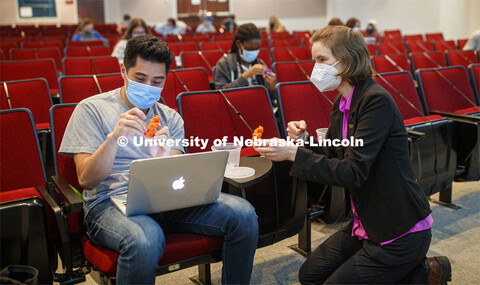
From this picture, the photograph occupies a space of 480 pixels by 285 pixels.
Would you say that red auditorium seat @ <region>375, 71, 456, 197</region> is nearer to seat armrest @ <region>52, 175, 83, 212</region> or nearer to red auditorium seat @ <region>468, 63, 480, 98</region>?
red auditorium seat @ <region>468, 63, 480, 98</region>

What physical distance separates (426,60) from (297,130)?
390 centimetres

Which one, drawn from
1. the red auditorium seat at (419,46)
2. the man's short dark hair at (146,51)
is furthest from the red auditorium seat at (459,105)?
the red auditorium seat at (419,46)

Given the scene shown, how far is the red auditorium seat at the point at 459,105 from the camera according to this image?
113 inches

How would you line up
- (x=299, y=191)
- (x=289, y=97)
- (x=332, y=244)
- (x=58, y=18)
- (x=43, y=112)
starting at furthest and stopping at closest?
(x=58, y=18) < (x=43, y=112) < (x=289, y=97) < (x=299, y=191) < (x=332, y=244)

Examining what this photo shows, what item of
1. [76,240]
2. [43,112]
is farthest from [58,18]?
[76,240]

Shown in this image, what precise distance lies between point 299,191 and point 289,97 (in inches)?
32.0

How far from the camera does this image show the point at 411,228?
1589 millimetres

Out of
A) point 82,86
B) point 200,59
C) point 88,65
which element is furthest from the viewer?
point 200,59

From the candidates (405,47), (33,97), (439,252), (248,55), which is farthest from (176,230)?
(405,47)

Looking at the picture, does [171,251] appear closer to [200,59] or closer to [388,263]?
[388,263]

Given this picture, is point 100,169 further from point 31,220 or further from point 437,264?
point 437,264

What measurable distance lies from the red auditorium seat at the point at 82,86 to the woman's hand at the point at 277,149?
1.73 meters

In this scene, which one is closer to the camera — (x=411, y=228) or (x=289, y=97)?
(x=411, y=228)

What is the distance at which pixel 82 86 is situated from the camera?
3.07m
